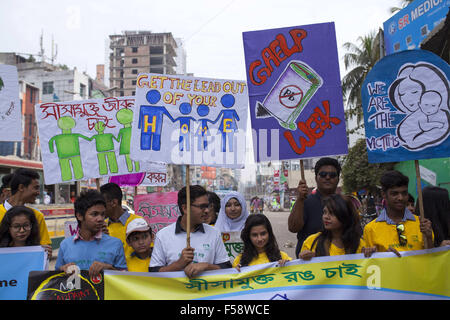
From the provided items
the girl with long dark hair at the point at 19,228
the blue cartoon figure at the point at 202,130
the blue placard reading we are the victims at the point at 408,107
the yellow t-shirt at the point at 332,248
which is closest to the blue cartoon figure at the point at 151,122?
the blue cartoon figure at the point at 202,130

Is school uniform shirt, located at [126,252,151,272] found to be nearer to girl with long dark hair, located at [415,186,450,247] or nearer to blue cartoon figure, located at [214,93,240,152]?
blue cartoon figure, located at [214,93,240,152]

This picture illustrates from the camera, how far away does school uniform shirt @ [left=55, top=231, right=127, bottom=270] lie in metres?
3.23

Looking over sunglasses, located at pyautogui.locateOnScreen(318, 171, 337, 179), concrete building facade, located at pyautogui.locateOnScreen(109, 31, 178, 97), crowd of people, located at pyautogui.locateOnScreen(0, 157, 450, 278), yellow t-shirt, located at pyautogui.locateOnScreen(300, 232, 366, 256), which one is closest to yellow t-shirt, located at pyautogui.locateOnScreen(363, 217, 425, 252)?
crowd of people, located at pyautogui.locateOnScreen(0, 157, 450, 278)

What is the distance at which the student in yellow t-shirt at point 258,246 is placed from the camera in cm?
337

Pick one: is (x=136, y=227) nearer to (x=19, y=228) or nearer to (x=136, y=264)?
(x=136, y=264)

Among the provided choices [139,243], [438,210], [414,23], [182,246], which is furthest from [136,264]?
[414,23]

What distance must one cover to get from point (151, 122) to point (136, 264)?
128 centimetres

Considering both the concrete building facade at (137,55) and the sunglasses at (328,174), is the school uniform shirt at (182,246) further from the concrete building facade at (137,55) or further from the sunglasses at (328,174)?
the concrete building facade at (137,55)

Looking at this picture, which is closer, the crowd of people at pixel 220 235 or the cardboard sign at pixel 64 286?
the cardboard sign at pixel 64 286

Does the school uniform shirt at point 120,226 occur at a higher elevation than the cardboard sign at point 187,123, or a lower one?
lower

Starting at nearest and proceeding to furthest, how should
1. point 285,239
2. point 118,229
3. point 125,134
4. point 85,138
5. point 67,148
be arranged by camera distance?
point 118,229 < point 67,148 < point 85,138 < point 125,134 < point 285,239

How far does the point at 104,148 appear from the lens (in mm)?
5055

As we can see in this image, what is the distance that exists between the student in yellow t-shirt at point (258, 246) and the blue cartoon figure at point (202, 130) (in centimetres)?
75
